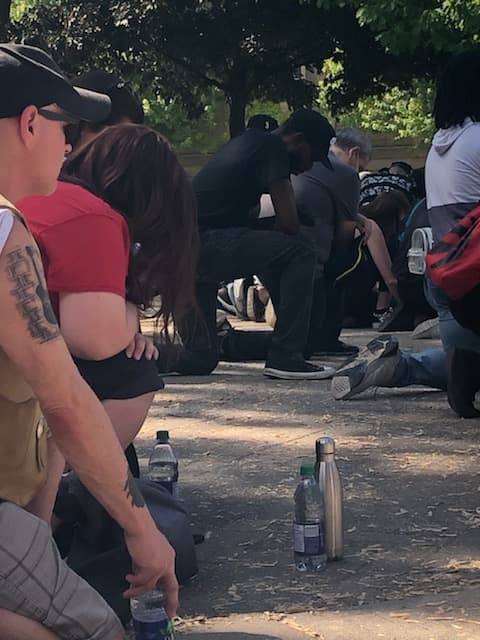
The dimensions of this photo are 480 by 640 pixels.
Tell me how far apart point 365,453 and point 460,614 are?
2.53 metres

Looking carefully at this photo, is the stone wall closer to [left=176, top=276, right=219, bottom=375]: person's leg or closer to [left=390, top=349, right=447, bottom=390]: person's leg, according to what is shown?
[left=176, top=276, right=219, bottom=375]: person's leg

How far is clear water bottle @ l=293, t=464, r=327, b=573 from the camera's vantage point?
15.5 ft

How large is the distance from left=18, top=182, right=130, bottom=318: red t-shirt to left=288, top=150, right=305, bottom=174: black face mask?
5.49 m

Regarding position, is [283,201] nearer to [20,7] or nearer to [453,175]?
[453,175]

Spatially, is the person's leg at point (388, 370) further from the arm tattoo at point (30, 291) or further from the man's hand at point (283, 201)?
the arm tattoo at point (30, 291)

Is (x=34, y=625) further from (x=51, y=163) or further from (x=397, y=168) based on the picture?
(x=397, y=168)

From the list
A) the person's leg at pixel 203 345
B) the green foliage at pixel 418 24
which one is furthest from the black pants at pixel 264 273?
the green foliage at pixel 418 24

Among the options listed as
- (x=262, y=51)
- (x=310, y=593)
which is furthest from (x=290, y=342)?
(x=262, y=51)

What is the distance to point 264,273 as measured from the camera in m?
9.66

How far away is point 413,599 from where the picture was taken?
4359mm

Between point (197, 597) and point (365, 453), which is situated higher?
point (197, 597)

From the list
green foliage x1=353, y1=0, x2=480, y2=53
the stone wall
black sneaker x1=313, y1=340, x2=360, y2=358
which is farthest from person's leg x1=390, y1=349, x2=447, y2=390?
the stone wall

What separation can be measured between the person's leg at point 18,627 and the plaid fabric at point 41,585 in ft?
0.04

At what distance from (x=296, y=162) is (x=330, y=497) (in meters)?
4.95
